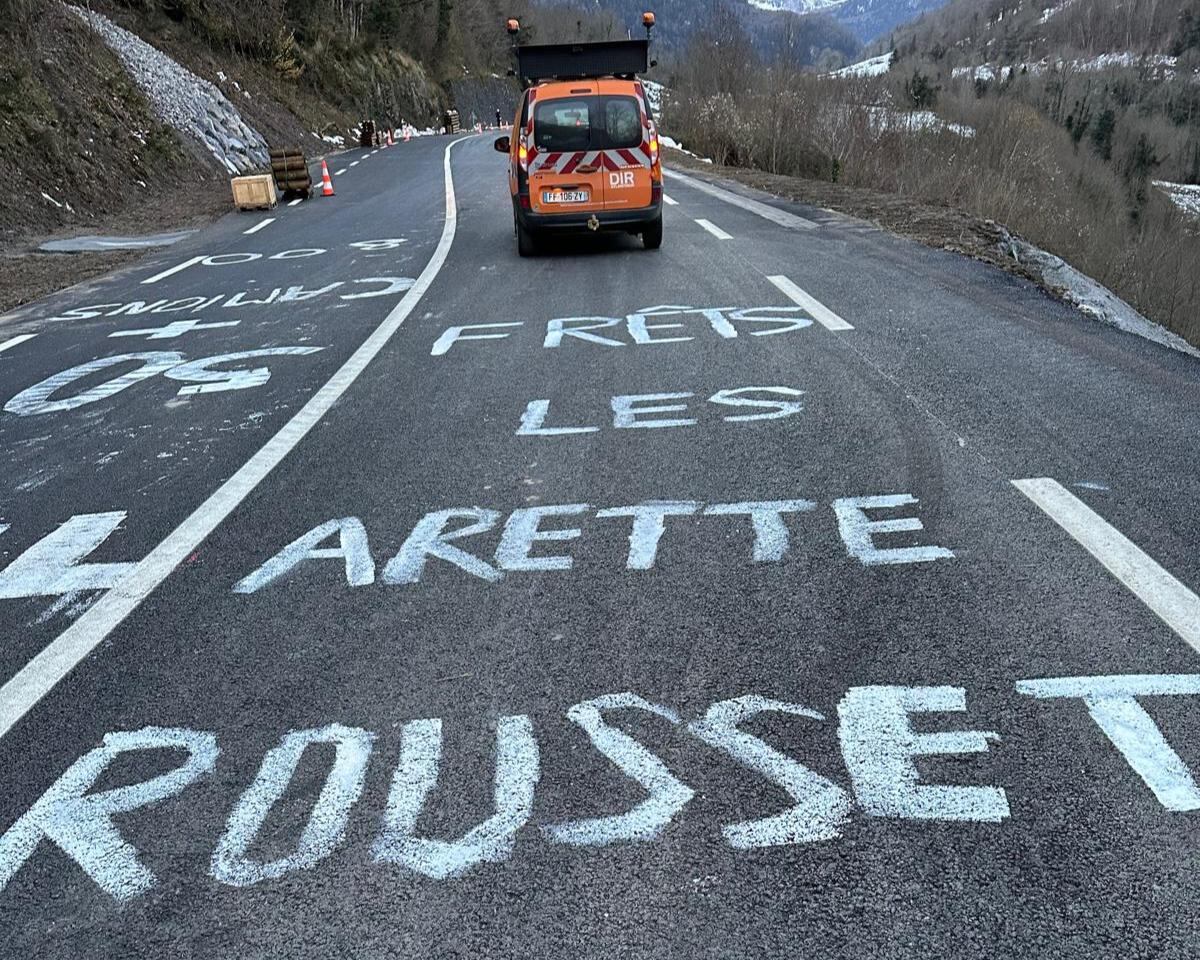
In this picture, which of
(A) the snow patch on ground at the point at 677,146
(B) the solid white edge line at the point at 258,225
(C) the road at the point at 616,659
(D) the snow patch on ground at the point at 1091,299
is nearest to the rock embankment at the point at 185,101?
(B) the solid white edge line at the point at 258,225

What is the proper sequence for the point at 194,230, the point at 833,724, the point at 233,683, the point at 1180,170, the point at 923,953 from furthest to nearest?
the point at 1180,170 → the point at 194,230 → the point at 233,683 → the point at 833,724 → the point at 923,953

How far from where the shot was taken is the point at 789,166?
88.9 feet

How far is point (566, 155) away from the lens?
41.3ft

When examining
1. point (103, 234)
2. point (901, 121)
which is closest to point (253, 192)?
point (103, 234)

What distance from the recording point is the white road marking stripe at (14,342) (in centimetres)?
942

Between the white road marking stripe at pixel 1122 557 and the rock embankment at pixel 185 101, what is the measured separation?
29.3 m

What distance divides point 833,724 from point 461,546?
1870 millimetres

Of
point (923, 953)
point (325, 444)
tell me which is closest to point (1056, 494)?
point (923, 953)

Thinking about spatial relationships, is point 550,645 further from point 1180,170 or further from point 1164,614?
point 1180,170

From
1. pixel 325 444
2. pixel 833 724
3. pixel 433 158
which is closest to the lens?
pixel 833 724

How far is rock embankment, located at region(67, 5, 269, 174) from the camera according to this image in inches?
1181

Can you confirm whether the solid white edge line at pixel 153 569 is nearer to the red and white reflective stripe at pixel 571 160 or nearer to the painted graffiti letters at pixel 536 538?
the painted graffiti letters at pixel 536 538

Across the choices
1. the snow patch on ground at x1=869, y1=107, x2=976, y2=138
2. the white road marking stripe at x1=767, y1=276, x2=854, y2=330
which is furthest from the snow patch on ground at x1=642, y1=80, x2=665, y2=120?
the snow patch on ground at x1=869, y1=107, x2=976, y2=138

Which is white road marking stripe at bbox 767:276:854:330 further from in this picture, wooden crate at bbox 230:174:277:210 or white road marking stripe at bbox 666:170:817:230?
wooden crate at bbox 230:174:277:210
